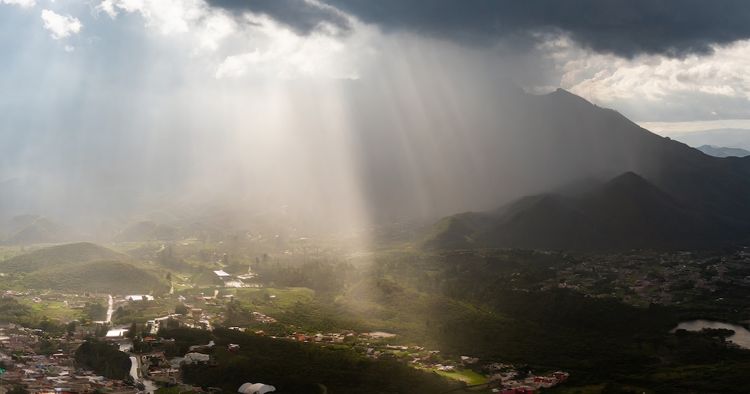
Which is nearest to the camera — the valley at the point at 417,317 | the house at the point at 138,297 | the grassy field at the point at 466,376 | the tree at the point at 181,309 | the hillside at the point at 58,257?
the valley at the point at 417,317

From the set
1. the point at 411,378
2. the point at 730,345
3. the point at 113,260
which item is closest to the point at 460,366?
the point at 411,378

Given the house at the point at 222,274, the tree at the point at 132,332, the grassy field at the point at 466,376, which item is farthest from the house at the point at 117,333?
the house at the point at 222,274

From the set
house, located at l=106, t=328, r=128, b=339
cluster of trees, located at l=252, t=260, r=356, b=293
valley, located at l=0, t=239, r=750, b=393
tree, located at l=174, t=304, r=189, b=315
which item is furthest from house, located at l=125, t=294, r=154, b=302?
cluster of trees, located at l=252, t=260, r=356, b=293

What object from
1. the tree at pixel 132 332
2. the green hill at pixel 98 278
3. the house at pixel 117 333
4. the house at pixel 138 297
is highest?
the green hill at pixel 98 278

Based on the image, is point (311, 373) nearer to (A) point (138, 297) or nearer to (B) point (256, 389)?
(B) point (256, 389)

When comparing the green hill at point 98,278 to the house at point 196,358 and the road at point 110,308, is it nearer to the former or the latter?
the road at point 110,308

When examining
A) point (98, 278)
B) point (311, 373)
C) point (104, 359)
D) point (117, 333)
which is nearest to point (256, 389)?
point (311, 373)
